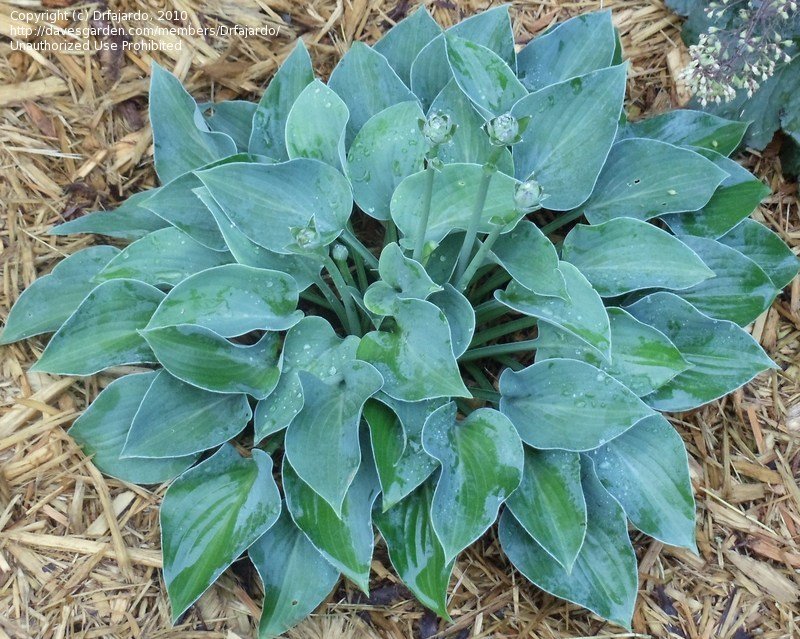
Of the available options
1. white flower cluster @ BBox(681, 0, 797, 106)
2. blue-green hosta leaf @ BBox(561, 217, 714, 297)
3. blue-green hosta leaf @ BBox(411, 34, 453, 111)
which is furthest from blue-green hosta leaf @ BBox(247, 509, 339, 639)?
white flower cluster @ BBox(681, 0, 797, 106)

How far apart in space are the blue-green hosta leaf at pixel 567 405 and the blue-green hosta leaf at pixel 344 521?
0.35 meters

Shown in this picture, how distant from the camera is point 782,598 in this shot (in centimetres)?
180

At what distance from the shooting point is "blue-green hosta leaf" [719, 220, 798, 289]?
72.5 inches

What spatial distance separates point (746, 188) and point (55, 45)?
1.83 metres

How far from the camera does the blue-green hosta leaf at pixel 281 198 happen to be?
1.57 meters

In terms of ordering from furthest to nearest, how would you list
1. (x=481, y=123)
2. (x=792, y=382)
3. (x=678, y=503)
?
1. (x=792, y=382)
2. (x=481, y=123)
3. (x=678, y=503)

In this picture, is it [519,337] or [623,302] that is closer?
[623,302]

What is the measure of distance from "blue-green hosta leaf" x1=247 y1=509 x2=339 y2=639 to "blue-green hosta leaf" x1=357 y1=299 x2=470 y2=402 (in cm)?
42

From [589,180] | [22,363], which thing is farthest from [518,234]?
[22,363]

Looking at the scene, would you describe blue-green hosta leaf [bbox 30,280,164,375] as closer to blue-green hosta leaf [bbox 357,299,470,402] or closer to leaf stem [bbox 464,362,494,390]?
blue-green hosta leaf [bbox 357,299,470,402]

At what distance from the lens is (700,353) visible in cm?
171

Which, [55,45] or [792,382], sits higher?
[55,45]

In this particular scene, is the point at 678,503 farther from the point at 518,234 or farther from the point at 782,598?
the point at 518,234

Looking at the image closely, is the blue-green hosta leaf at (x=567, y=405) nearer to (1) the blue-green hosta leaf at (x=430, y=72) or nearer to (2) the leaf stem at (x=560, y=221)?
(2) the leaf stem at (x=560, y=221)
